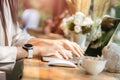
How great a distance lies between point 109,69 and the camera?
148 centimetres

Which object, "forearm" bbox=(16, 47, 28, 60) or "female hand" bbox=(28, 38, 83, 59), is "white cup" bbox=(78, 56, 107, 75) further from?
"forearm" bbox=(16, 47, 28, 60)

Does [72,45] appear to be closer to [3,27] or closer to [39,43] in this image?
[39,43]

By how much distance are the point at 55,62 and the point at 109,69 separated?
0.95 feet

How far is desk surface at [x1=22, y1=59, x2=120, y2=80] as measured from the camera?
1326 mm

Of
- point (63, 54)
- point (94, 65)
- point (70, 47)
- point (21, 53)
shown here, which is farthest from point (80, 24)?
point (94, 65)

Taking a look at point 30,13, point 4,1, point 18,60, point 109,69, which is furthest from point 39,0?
point 109,69

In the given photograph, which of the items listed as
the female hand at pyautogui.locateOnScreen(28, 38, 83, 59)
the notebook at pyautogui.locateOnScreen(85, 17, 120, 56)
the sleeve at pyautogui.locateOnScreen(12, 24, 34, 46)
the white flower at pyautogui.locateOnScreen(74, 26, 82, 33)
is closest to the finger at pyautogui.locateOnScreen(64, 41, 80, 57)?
the female hand at pyautogui.locateOnScreen(28, 38, 83, 59)

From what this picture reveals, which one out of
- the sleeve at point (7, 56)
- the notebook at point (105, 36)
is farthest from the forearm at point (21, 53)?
the notebook at point (105, 36)

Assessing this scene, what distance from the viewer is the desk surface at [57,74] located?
1.33 m

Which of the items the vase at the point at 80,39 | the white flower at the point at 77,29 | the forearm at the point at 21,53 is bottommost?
the forearm at the point at 21,53

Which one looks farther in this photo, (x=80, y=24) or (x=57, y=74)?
(x=80, y=24)

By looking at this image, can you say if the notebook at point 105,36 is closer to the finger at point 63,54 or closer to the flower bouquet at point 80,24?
the finger at point 63,54

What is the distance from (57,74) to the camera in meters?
1.38

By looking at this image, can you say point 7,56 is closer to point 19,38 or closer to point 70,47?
point 70,47
